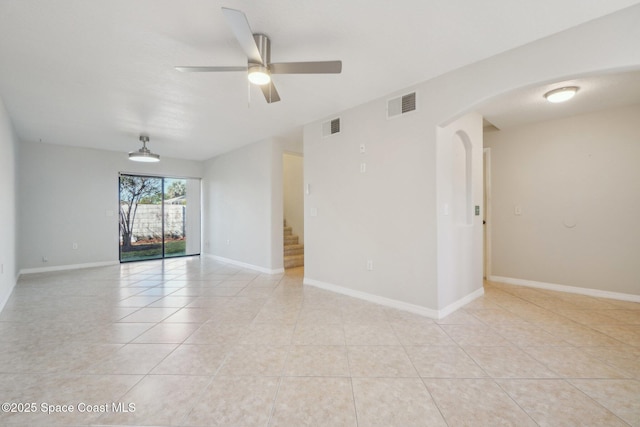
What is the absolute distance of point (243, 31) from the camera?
174 centimetres

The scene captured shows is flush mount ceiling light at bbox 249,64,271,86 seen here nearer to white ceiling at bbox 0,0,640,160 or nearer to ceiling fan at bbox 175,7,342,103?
ceiling fan at bbox 175,7,342,103

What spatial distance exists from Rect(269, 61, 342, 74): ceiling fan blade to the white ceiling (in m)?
0.25

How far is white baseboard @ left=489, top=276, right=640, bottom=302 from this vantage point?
341cm

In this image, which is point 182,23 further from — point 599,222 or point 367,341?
point 599,222

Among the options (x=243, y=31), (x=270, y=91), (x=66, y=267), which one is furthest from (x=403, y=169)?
(x=66, y=267)

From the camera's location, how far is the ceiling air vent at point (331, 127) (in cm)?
382

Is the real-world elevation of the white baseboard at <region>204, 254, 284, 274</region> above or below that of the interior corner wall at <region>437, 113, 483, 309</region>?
below

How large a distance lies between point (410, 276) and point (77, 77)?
4258mm

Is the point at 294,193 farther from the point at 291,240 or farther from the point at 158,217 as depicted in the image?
the point at 158,217

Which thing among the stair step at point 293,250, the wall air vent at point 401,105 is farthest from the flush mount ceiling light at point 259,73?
the stair step at point 293,250

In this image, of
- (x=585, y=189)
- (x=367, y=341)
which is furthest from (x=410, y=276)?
(x=585, y=189)

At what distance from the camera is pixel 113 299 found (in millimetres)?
3619

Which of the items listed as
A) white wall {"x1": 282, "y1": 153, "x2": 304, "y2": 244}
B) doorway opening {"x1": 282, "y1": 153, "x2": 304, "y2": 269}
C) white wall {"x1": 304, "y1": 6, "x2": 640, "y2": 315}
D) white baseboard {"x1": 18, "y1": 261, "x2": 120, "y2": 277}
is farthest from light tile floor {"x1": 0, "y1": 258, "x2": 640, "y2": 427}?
white wall {"x1": 282, "y1": 153, "x2": 304, "y2": 244}

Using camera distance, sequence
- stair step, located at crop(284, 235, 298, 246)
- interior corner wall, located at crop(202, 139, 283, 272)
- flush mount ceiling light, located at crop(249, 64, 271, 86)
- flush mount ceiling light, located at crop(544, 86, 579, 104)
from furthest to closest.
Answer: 1. stair step, located at crop(284, 235, 298, 246)
2. interior corner wall, located at crop(202, 139, 283, 272)
3. flush mount ceiling light, located at crop(544, 86, 579, 104)
4. flush mount ceiling light, located at crop(249, 64, 271, 86)
